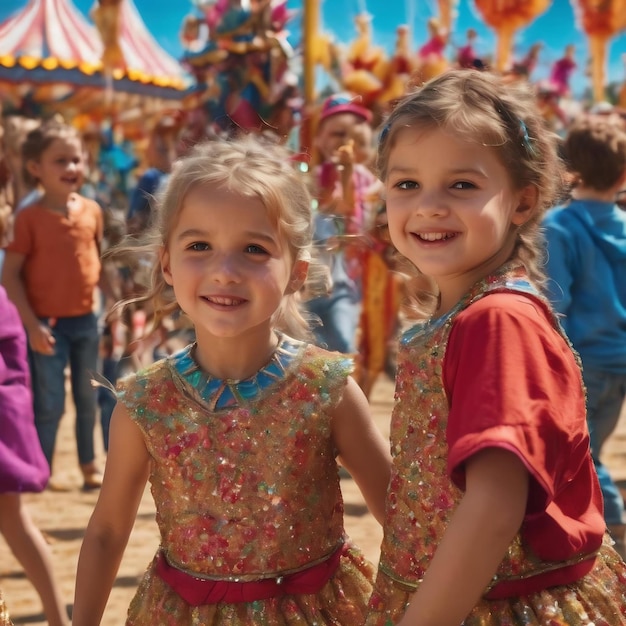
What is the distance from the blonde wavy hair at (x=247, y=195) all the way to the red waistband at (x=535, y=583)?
0.75 meters

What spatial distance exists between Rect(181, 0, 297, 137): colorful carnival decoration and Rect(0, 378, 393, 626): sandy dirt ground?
288 centimetres

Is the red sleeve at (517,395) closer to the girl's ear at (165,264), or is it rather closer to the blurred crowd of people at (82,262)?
the girl's ear at (165,264)

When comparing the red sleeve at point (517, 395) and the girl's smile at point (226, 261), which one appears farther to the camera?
the girl's smile at point (226, 261)

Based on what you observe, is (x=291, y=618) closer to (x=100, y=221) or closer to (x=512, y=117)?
(x=512, y=117)

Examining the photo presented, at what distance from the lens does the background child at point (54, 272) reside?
4621 mm

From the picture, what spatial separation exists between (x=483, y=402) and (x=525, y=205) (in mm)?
441

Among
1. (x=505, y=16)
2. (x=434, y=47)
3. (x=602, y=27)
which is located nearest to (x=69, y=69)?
(x=434, y=47)

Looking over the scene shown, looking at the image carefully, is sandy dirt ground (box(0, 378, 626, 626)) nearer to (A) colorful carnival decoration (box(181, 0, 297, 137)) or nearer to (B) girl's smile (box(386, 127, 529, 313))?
(B) girl's smile (box(386, 127, 529, 313))

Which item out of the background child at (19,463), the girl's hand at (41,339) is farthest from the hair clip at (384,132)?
the girl's hand at (41,339)

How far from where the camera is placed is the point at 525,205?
5.43 feet

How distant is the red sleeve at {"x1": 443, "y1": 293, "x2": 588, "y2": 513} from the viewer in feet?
4.37

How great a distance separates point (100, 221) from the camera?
16.4 feet

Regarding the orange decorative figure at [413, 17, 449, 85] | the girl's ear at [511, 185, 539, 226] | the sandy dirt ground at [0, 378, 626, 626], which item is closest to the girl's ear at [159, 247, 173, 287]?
the girl's ear at [511, 185, 539, 226]

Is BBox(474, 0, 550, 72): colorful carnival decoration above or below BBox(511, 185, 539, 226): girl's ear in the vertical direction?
below
